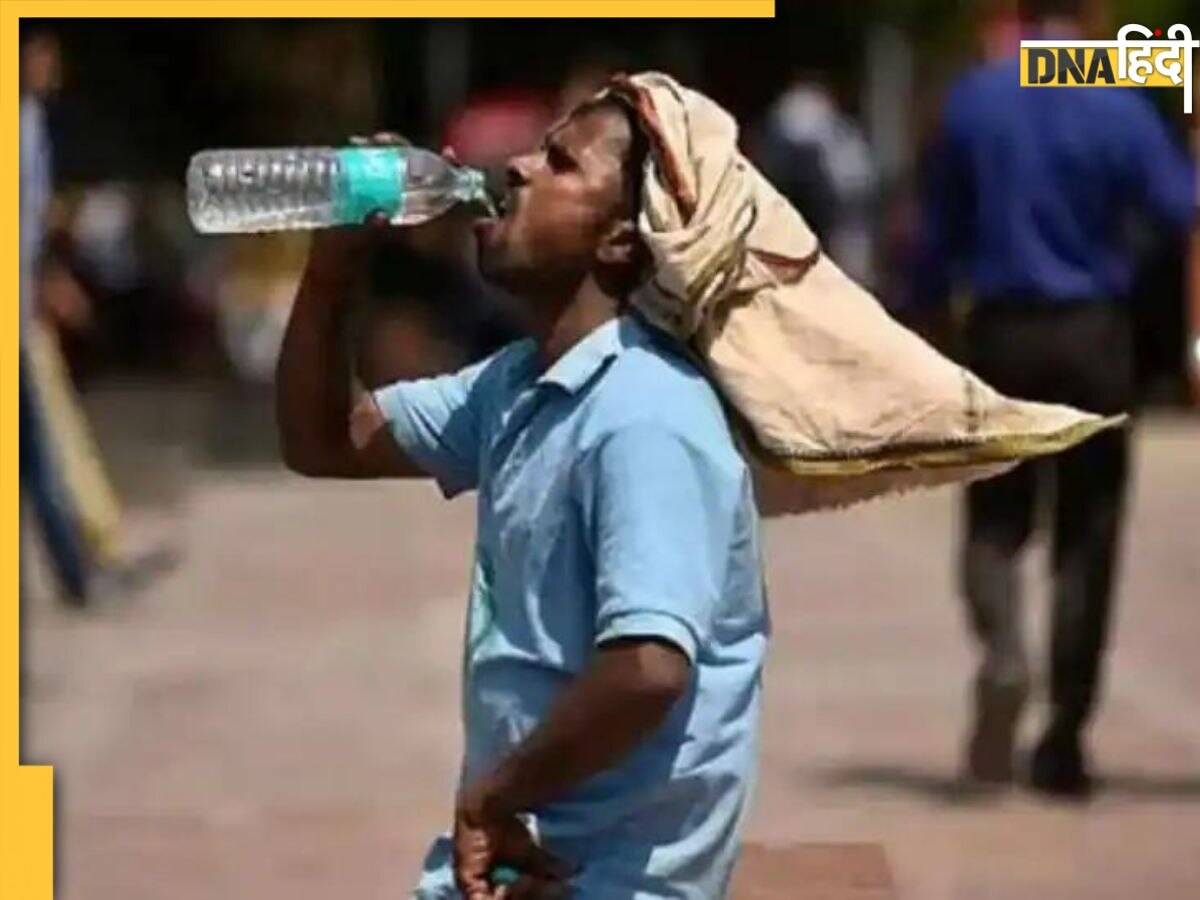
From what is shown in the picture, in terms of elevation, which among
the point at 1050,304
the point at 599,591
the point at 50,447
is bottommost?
the point at 50,447

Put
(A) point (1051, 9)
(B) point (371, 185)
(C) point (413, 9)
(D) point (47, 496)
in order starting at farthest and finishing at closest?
(C) point (413, 9) < (D) point (47, 496) < (A) point (1051, 9) < (B) point (371, 185)

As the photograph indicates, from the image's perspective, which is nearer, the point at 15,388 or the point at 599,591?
the point at 599,591

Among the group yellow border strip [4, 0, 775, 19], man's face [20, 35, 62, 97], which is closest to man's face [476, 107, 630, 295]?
man's face [20, 35, 62, 97]

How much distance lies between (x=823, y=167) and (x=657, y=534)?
47.1 ft

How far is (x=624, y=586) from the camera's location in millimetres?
3195

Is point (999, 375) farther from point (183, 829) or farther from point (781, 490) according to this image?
point (781, 490)

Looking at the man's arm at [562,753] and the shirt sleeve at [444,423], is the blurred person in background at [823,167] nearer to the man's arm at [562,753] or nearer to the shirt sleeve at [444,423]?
the shirt sleeve at [444,423]

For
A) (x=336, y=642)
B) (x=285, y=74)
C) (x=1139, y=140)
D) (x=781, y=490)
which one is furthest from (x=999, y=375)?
Result: (x=285, y=74)

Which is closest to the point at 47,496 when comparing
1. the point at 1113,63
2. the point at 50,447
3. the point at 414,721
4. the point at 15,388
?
the point at 50,447

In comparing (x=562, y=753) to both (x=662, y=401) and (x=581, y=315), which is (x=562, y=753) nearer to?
(x=662, y=401)

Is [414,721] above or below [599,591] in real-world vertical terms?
below

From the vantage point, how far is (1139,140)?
23.8ft

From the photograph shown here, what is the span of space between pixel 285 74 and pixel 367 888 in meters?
14.0

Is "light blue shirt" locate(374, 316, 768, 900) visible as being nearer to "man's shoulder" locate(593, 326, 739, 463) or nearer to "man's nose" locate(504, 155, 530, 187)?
"man's shoulder" locate(593, 326, 739, 463)
